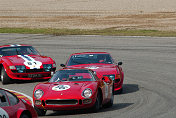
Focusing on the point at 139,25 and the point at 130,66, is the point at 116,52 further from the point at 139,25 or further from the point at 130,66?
the point at 139,25

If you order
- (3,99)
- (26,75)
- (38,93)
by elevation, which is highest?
(3,99)

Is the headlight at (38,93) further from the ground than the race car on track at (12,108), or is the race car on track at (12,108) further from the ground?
the race car on track at (12,108)

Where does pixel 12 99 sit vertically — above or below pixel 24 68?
above

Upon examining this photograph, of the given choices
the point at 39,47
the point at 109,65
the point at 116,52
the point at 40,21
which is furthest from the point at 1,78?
the point at 40,21

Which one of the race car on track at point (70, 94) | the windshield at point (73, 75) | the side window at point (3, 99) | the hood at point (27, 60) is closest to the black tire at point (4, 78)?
the hood at point (27, 60)

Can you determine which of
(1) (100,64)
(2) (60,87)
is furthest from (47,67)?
(2) (60,87)

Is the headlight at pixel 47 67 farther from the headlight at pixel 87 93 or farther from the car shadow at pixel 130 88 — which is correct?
the headlight at pixel 87 93

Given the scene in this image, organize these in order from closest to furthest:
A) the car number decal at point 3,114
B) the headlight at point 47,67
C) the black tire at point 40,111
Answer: the car number decal at point 3,114 < the black tire at point 40,111 < the headlight at point 47,67

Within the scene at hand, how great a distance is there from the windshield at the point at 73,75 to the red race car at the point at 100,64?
7.54 feet

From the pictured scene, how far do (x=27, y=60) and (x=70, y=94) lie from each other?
6838 millimetres

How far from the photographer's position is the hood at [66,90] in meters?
10.3

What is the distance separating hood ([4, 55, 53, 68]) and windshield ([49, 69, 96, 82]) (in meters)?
5.16

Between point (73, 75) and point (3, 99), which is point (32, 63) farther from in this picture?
point (3, 99)

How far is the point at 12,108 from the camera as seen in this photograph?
7.79 meters
